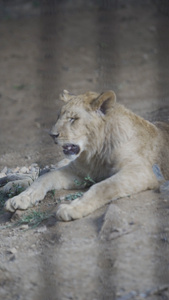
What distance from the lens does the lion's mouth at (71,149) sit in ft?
11.5

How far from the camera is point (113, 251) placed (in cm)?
273

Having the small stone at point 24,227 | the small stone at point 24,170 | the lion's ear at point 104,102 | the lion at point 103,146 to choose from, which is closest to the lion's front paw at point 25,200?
the lion at point 103,146

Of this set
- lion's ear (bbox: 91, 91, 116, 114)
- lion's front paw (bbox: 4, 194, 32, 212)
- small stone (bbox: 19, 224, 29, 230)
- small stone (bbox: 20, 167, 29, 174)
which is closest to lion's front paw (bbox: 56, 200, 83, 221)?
small stone (bbox: 19, 224, 29, 230)

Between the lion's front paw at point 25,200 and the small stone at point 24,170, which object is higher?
the lion's front paw at point 25,200

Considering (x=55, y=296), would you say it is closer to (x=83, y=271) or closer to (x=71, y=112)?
(x=83, y=271)

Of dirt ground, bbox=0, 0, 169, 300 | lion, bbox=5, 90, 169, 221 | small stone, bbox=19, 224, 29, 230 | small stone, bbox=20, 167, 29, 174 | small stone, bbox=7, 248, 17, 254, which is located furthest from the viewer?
small stone, bbox=20, 167, 29, 174

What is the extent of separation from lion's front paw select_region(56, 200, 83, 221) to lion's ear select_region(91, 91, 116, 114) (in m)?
0.74

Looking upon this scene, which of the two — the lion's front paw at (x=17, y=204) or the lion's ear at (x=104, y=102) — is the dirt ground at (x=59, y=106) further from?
the lion's ear at (x=104, y=102)

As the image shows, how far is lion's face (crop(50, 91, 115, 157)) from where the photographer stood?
3475 millimetres

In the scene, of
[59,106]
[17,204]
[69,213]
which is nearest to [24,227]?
[17,204]

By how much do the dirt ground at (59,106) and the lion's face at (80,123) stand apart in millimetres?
387

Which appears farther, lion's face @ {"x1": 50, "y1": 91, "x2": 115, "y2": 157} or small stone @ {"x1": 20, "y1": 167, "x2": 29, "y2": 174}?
small stone @ {"x1": 20, "y1": 167, "x2": 29, "y2": 174}

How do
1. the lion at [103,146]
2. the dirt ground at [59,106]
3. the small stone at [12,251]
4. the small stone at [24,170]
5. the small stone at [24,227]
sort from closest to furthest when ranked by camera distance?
the dirt ground at [59,106]
the small stone at [12,251]
the small stone at [24,227]
the lion at [103,146]
the small stone at [24,170]

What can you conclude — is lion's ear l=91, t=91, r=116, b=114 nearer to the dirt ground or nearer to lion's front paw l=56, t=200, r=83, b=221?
the dirt ground
